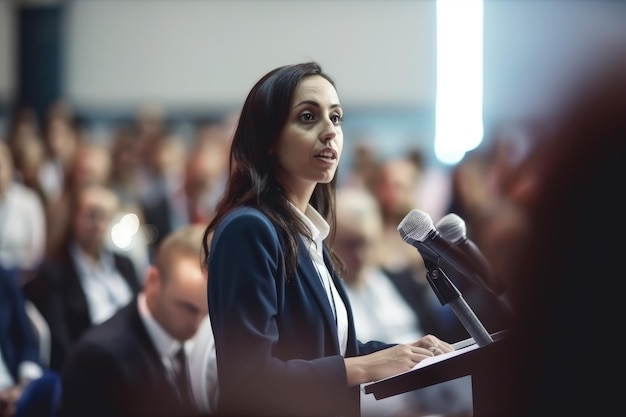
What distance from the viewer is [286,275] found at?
5.27 feet

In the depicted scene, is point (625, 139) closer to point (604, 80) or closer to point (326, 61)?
point (604, 80)

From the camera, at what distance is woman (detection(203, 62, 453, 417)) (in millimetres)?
1553

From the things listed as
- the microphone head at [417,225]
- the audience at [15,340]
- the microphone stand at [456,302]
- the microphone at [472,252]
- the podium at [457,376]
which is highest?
the microphone head at [417,225]

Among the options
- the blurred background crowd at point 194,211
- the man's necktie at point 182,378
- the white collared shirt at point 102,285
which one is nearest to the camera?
the man's necktie at point 182,378

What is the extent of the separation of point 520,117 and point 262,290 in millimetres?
4180

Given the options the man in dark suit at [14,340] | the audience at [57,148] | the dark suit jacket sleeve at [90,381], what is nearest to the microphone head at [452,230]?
the dark suit jacket sleeve at [90,381]

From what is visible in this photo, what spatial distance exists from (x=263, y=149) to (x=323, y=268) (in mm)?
233

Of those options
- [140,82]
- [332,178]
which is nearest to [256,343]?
[332,178]

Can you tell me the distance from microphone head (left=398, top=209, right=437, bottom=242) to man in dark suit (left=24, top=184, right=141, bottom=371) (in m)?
2.14

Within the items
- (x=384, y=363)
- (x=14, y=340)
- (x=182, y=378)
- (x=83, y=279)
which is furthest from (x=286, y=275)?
(x=83, y=279)

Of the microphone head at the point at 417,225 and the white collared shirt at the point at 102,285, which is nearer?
the microphone head at the point at 417,225

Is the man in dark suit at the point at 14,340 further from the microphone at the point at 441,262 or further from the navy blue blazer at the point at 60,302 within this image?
the microphone at the point at 441,262

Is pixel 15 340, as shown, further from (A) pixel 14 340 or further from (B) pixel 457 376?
(B) pixel 457 376

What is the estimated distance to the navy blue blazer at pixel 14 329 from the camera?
321 cm
